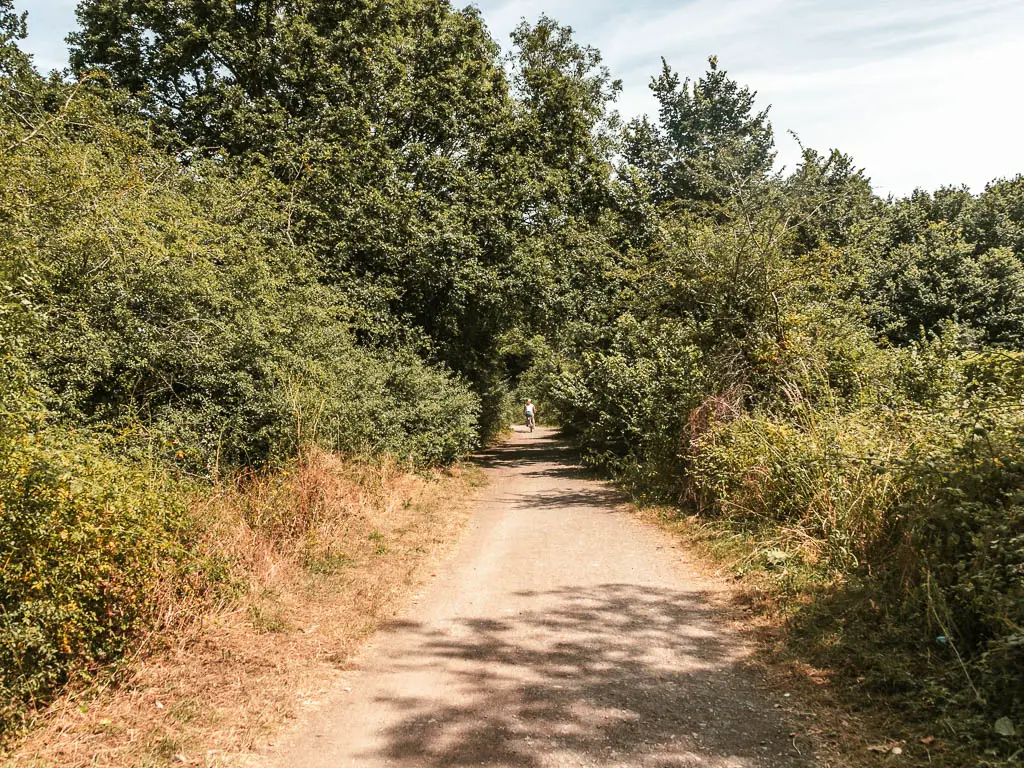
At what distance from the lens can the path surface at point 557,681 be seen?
390 centimetres

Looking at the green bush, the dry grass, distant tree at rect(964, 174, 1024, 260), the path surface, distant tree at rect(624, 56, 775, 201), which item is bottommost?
the path surface

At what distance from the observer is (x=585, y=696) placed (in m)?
4.56

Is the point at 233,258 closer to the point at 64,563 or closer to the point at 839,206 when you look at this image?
the point at 64,563

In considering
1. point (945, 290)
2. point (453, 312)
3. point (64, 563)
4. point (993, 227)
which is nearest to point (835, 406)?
point (64, 563)

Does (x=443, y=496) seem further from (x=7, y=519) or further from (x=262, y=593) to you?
(x=7, y=519)

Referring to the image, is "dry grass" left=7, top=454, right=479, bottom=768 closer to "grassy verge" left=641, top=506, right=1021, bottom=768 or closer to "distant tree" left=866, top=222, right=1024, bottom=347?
"grassy verge" left=641, top=506, right=1021, bottom=768

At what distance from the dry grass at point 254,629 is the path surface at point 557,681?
37 centimetres

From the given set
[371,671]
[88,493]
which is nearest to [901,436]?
[371,671]

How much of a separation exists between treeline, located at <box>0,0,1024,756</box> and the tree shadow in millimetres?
1056

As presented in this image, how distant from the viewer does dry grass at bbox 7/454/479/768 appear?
3.93 metres

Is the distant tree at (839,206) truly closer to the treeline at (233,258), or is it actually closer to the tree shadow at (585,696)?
the treeline at (233,258)

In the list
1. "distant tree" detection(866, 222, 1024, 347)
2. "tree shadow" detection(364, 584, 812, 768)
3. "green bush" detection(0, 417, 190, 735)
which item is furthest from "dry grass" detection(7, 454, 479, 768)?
"distant tree" detection(866, 222, 1024, 347)

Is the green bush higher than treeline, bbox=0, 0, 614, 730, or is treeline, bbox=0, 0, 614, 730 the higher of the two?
treeline, bbox=0, 0, 614, 730

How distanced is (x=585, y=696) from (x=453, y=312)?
15.4 metres
